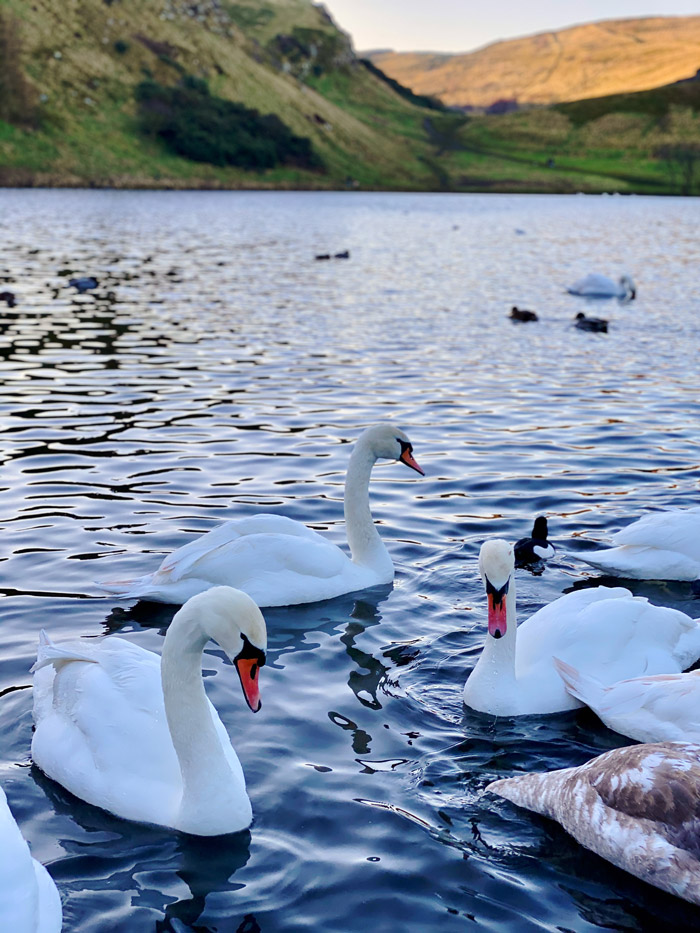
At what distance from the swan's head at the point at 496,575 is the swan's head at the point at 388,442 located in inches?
99.7

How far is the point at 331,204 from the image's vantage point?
9281 cm

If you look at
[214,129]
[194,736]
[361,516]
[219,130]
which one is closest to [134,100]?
[214,129]

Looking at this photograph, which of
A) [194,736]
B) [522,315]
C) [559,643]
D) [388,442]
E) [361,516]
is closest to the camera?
[194,736]

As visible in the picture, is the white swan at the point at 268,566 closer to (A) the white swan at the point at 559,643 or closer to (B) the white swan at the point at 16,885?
(A) the white swan at the point at 559,643

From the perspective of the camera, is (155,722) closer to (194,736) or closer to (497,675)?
(194,736)

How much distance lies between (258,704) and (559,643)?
2627 mm

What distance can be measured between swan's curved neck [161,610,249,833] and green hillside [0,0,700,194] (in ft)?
297

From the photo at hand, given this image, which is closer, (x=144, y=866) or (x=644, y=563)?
(x=144, y=866)

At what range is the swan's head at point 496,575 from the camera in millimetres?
6668

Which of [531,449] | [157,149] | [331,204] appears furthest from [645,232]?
[157,149]

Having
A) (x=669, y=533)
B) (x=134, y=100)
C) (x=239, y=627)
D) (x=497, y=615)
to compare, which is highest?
(x=134, y=100)

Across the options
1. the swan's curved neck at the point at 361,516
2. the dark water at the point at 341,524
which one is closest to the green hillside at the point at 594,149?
the dark water at the point at 341,524

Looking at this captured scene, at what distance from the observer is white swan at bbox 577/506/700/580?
8.84 meters

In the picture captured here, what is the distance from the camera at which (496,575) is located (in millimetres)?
6699
